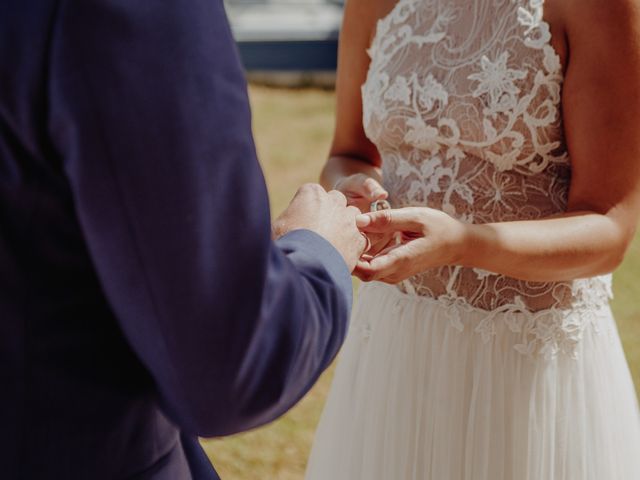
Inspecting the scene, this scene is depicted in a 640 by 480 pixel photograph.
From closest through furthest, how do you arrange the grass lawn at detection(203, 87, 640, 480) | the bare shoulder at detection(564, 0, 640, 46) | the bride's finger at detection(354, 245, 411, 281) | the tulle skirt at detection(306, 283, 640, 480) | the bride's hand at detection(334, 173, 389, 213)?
the bride's finger at detection(354, 245, 411, 281) < the bare shoulder at detection(564, 0, 640, 46) < the bride's hand at detection(334, 173, 389, 213) < the tulle skirt at detection(306, 283, 640, 480) < the grass lawn at detection(203, 87, 640, 480)

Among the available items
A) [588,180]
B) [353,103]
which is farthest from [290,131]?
[588,180]

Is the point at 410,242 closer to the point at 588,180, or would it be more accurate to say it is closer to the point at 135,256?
the point at 588,180

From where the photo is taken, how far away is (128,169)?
3.09 feet

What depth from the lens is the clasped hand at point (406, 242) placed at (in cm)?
167

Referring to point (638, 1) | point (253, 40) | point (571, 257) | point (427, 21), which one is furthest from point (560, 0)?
point (253, 40)

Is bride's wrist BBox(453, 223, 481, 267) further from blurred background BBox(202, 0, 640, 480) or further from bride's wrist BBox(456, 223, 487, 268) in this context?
blurred background BBox(202, 0, 640, 480)

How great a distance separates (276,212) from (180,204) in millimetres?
6490

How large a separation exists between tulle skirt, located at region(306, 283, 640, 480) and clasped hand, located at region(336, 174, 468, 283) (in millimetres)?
389

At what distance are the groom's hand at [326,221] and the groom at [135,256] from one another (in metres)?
0.11

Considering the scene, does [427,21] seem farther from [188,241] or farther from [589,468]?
[188,241]

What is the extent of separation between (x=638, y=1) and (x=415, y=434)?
1.18m

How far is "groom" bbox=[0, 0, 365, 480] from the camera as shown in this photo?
919 millimetres

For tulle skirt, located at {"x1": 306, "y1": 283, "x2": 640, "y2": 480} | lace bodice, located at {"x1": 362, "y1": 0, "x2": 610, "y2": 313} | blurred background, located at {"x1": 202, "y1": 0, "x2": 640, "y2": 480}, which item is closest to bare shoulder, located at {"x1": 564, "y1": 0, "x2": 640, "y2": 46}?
lace bodice, located at {"x1": 362, "y1": 0, "x2": 610, "y2": 313}

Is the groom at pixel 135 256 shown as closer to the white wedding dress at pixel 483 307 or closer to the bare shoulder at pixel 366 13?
the white wedding dress at pixel 483 307
